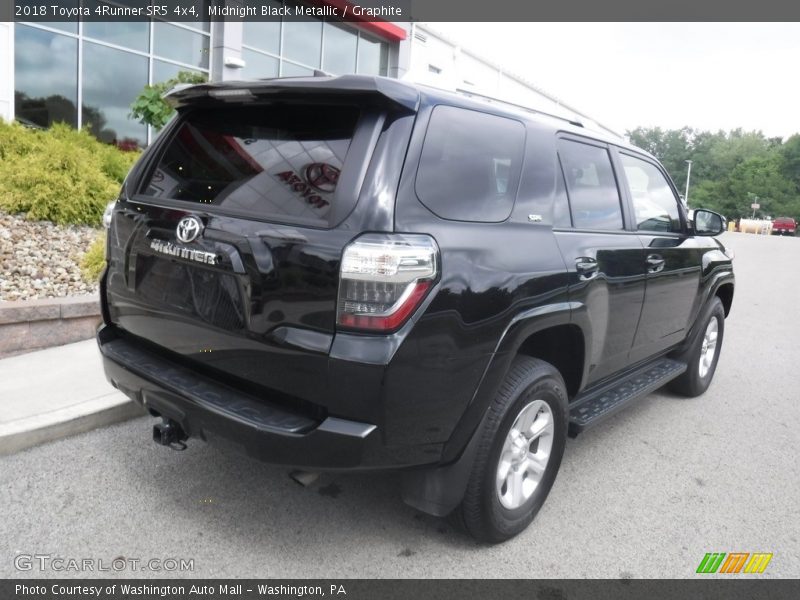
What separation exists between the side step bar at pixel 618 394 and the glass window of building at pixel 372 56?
54.3 ft

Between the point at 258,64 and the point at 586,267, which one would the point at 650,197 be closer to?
the point at 586,267

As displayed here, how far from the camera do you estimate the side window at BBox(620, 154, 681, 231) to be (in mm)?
4141

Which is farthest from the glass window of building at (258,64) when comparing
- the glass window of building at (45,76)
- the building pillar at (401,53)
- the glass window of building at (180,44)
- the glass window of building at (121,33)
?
the building pillar at (401,53)

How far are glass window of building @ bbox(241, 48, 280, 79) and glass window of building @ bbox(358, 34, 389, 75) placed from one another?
3.57 metres

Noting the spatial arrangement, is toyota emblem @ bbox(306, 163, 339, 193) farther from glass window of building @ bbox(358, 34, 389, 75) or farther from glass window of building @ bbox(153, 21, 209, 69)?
glass window of building @ bbox(358, 34, 389, 75)

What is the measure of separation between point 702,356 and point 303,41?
48.2 ft

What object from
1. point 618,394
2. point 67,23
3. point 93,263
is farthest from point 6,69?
point 618,394

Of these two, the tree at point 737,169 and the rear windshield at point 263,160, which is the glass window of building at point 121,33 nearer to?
the rear windshield at point 263,160

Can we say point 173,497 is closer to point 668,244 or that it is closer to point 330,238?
point 330,238

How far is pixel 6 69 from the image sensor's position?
1127cm

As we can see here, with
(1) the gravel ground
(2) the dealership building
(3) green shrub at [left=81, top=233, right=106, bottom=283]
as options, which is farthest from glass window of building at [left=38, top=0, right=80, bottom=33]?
(3) green shrub at [left=81, top=233, right=106, bottom=283]

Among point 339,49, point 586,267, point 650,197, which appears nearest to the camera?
point 586,267

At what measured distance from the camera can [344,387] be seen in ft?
7.44
